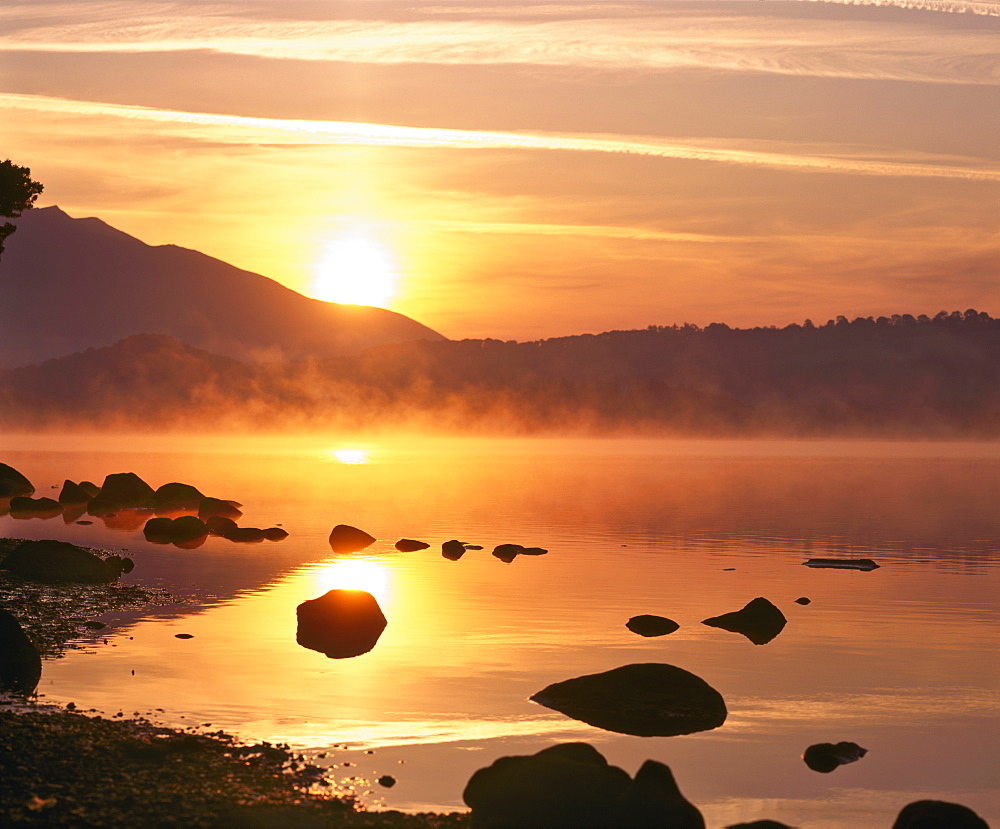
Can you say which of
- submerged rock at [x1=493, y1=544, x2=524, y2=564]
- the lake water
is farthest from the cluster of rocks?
submerged rock at [x1=493, y1=544, x2=524, y2=564]

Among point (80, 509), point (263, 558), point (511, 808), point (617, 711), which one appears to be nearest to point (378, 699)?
point (617, 711)

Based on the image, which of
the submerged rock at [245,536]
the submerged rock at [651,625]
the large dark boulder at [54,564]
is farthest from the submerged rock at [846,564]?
the large dark boulder at [54,564]

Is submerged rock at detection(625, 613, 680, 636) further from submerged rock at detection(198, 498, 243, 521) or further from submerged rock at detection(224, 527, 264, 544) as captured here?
submerged rock at detection(198, 498, 243, 521)

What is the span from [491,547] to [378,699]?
99.4ft

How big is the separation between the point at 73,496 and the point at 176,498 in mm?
6309

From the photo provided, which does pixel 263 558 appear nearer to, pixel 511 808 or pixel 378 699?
pixel 378 699

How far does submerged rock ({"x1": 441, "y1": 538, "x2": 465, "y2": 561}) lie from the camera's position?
161 ft

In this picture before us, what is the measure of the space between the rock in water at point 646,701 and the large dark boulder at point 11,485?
61.0 m

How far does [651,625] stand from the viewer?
3181 cm

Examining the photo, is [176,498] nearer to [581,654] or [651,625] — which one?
[651,625]

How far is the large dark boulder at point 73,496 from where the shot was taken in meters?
73.1

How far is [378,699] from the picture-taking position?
Result: 23484mm

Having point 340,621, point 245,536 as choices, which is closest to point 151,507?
point 245,536

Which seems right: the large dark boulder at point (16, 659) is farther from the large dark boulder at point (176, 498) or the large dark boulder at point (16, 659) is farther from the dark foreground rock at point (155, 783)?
the large dark boulder at point (176, 498)
